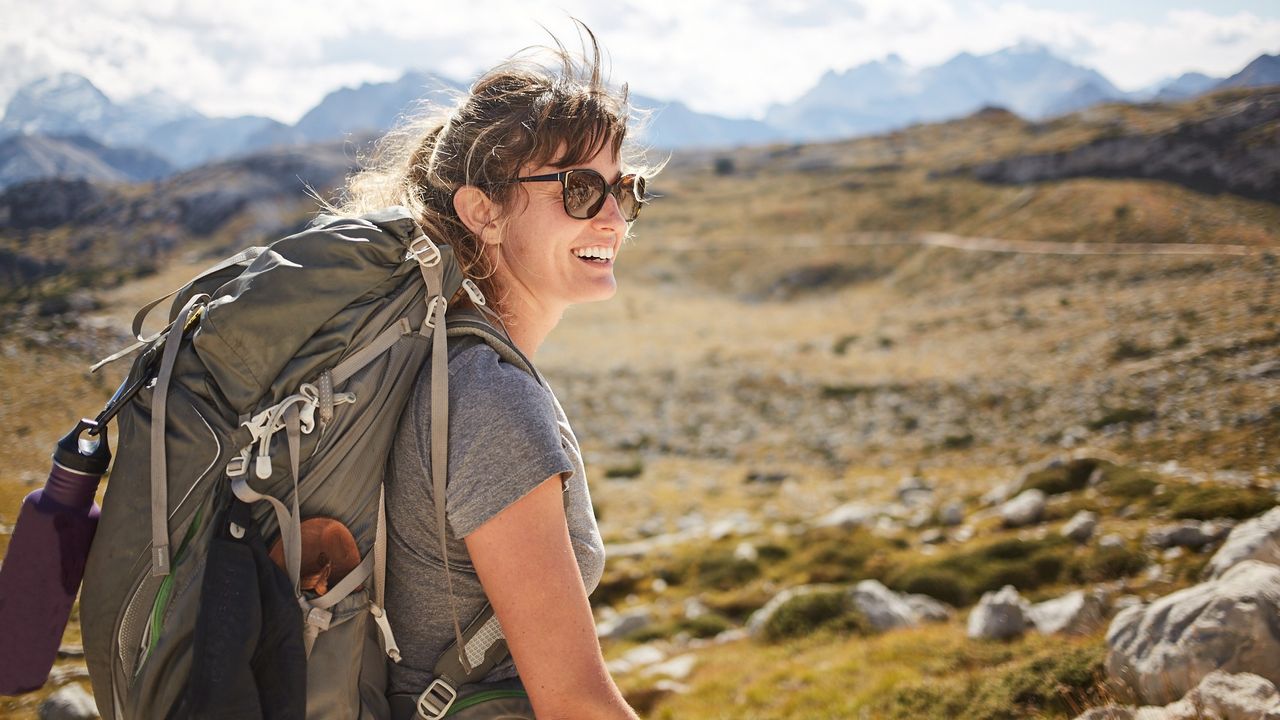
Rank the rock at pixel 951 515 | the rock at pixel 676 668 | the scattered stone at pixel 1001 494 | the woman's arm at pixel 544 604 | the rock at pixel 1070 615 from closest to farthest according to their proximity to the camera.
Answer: the woman's arm at pixel 544 604, the rock at pixel 1070 615, the rock at pixel 676 668, the rock at pixel 951 515, the scattered stone at pixel 1001 494

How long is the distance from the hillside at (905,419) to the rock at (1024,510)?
19 cm

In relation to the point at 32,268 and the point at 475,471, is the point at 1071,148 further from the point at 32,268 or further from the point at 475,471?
the point at 32,268

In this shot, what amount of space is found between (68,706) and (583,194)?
4.23 metres

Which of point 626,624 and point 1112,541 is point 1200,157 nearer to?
point 1112,541

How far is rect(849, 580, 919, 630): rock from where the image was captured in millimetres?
10289

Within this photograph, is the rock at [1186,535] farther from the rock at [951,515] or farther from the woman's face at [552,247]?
the woman's face at [552,247]

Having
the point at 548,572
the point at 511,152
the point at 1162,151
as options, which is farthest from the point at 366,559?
the point at 1162,151

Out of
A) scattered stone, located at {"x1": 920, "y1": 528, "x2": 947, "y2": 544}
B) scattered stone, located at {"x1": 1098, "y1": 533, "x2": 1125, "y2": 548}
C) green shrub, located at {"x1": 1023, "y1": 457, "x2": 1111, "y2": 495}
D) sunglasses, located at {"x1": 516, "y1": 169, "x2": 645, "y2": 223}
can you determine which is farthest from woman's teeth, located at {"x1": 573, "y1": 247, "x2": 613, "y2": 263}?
green shrub, located at {"x1": 1023, "y1": 457, "x2": 1111, "y2": 495}

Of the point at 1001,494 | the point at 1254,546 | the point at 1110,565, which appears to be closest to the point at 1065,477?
the point at 1001,494

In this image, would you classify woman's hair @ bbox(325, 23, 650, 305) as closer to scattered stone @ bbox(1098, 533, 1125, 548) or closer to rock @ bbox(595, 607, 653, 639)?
rock @ bbox(595, 607, 653, 639)

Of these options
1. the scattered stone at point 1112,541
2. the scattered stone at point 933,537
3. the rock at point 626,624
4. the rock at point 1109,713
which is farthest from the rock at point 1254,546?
the rock at point 626,624

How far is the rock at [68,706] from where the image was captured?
4.34 meters

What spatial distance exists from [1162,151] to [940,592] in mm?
68521

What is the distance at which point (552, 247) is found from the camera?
3.02 m
